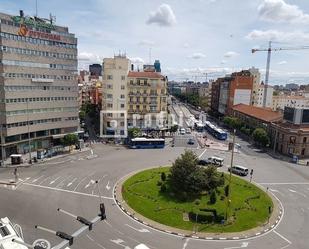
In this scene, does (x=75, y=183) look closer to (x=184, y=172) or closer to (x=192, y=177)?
(x=184, y=172)

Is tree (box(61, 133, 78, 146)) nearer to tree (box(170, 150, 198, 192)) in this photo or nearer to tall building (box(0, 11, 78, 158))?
tall building (box(0, 11, 78, 158))

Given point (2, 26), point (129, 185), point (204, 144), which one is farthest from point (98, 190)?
point (204, 144)

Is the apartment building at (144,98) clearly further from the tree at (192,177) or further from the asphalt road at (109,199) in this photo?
the tree at (192,177)

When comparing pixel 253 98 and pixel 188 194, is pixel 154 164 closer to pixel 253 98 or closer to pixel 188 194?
pixel 188 194

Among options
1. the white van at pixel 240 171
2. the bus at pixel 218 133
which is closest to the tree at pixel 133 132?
the bus at pixel 218 133

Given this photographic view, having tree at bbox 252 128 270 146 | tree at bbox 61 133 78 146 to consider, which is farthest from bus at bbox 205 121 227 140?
tree at bbox 61 133 78 146
